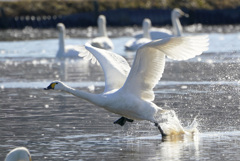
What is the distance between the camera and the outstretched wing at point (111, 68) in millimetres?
11498

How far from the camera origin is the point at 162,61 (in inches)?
425

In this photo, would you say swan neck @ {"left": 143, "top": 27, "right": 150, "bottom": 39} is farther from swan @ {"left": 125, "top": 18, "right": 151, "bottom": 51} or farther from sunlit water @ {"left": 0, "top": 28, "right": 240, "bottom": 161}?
sunlit water @ {"left": 0, "top": 28, "right": 240, "bottom": 161}

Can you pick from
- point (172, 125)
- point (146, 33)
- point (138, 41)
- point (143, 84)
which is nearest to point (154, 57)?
point (143, 84)

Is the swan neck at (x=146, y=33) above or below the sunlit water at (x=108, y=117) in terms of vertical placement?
above

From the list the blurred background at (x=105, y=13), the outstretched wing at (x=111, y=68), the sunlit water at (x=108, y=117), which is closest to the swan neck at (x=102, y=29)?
the sunlit water at (x=108, y=117)

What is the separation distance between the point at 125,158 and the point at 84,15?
3532 centimetres

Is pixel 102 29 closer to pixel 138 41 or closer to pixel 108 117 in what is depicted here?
pixel 138 41

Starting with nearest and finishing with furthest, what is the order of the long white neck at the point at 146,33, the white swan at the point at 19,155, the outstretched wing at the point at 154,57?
the white swan at the point at 19,155 → the outstretched wing at the point at 154,57 → the long white neck at the point at 146,33

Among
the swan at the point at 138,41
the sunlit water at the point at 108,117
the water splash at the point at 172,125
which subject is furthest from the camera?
the swan at the point at 138,41

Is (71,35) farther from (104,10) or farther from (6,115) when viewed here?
(6,115)

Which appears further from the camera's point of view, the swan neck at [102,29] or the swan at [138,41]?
the swan neck at [102,29]

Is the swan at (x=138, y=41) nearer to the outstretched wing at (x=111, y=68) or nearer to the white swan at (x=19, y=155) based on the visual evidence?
the outstretched wing at (x=111, y=68)

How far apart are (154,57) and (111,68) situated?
1.13 meters

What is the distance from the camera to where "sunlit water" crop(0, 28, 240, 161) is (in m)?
9.61
